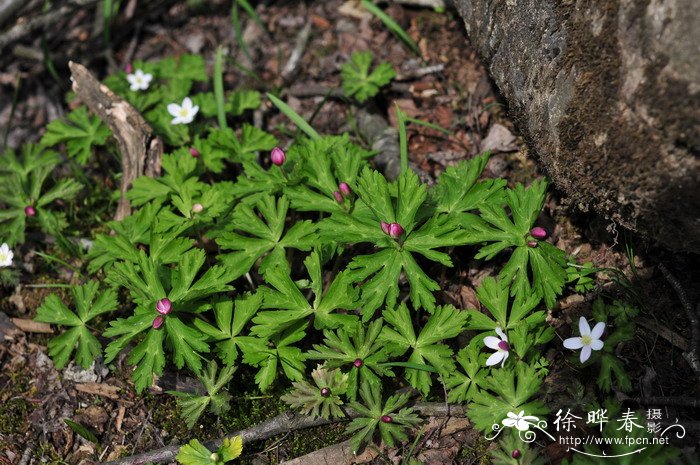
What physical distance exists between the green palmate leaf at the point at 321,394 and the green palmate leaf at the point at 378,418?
0.30ft

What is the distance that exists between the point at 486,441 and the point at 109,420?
6.97 ft

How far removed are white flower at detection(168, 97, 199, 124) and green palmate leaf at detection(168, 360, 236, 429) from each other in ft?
6.34

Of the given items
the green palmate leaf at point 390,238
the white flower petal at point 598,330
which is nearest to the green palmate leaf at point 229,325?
the green palmate leaf at point 390,238

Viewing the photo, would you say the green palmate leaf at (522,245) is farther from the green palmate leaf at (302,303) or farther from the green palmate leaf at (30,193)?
the green palmate leaf at (30,193)

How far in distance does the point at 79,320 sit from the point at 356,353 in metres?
1.68

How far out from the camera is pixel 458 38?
196 inches

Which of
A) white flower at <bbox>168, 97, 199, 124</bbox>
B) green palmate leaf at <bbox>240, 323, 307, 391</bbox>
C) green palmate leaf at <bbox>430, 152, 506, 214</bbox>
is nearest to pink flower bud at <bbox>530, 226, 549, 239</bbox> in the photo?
green palmate leaf at <bbox>430, 152, 506, 214</bbox>

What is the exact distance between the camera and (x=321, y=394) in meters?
3.22

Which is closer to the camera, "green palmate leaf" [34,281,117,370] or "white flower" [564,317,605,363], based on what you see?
"white flower" [564,317,605,363]

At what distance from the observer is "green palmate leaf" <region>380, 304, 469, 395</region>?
318cm

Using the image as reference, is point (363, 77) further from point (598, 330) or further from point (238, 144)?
point (598, 330)

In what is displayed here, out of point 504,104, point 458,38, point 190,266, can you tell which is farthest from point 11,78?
point 504,104

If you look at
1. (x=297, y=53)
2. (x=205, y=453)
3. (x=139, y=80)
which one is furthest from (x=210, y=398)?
(x=297, y=53)

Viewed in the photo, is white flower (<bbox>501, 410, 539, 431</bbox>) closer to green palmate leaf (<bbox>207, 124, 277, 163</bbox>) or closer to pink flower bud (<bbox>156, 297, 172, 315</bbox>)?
pink flower bud (<bbox>156, 297, 172, 315</bbox>)
